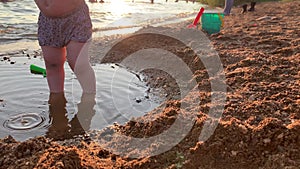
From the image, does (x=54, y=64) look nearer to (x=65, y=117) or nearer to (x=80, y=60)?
(x=80, y=60)

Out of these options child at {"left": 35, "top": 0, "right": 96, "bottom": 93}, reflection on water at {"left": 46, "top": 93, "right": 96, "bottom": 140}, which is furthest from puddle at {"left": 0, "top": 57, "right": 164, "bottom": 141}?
child at {"left": 35, "top": 0, "right": 96, "bottom": 93}

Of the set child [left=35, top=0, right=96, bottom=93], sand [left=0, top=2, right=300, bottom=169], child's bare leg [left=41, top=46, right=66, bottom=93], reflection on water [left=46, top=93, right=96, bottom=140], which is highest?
child [left=35, top=0, right=96, bottom=93]

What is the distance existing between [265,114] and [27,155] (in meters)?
1.59

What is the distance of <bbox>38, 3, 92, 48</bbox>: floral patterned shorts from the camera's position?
2.81 m

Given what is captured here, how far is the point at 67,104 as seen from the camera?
300cm

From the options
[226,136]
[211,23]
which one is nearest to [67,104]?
[226,136]

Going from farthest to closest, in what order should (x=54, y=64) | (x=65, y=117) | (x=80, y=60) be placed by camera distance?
(x=54, y=64) → (x=80, y=60) → (x=65, y=117)

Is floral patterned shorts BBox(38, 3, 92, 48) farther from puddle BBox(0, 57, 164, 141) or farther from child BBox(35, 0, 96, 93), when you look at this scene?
puddle BBox(0, 57, 164, 141)

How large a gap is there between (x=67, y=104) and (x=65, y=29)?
0.72 meters

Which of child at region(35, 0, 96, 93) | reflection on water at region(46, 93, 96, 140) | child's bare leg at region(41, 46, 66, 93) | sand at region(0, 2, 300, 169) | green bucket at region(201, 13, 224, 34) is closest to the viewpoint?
sand at region(0, 2, 300, 169)

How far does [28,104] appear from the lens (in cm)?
298

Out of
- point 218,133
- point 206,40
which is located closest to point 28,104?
point 218,133

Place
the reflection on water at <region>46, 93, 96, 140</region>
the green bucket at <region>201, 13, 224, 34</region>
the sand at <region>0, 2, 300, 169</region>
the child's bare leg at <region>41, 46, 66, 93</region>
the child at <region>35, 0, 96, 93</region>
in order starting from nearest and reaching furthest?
the sand at <region>0, 2, 300, 169</region>
the reflection on water at <region>46, 93, 96, 140</region>
the child at <region>35, 0, 96, 93</region>
the child's bare leg at <region>41, 46, 66, 93</region>
the green bucket at <region>201, 13, 224, 34</region>

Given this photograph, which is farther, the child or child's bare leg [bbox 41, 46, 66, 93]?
child's bare leg [bbox 41, 46, 66, 93]
